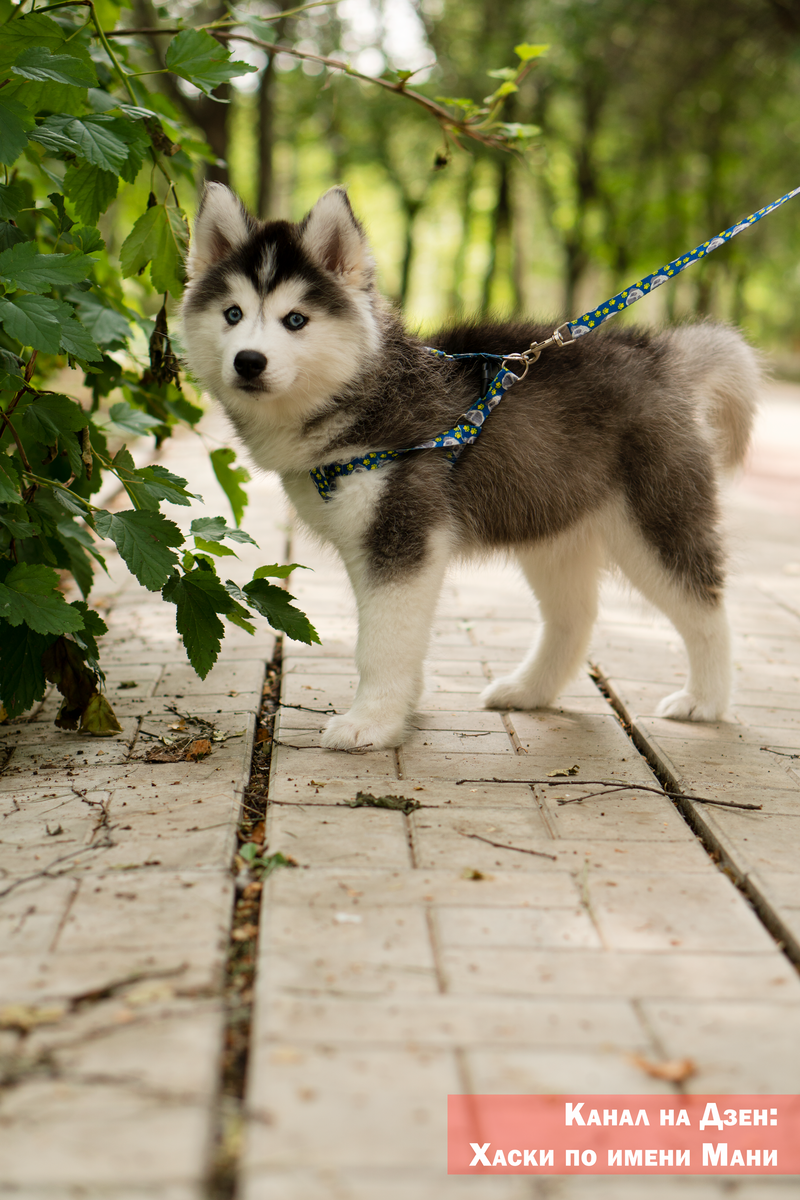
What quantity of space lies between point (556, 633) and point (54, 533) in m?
2.00

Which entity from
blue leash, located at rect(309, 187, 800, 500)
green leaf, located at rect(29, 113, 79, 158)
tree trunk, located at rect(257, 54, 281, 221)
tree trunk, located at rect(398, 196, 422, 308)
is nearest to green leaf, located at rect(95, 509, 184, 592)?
blue leash, located at rect(309, 187, 800, 500)

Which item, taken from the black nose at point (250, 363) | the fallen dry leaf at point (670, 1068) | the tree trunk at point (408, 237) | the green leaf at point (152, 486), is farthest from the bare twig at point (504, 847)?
the tree trunk at point (408, 237)

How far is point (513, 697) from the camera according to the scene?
4234mm

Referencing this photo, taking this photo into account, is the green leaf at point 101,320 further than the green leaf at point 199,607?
Yes

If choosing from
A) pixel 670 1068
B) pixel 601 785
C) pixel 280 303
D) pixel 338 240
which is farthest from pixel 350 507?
pixel 670 1068

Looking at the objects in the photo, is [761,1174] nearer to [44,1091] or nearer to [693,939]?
[693,939]

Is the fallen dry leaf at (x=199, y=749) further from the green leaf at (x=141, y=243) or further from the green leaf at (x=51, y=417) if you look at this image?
the green leaf at (x=141, y=243)

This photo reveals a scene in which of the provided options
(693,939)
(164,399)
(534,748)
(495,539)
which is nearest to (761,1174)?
(693,939)

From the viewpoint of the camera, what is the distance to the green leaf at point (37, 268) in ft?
9.66

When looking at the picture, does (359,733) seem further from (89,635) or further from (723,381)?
(723,381)

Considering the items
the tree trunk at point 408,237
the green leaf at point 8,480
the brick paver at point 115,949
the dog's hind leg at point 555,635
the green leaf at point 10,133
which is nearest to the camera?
the brick paver at point 115,949

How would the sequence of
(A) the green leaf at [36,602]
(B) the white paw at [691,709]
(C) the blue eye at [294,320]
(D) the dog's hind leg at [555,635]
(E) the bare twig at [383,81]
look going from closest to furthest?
(A) the green leaf at [36,602]
(C) the blue eye at [294,320]
(E) the bare twig at [383,81]
(B) the white paw at [691,709]
(D) the dog's hind leg at [555,635]

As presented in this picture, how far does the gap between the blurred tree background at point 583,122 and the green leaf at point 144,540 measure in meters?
9.75

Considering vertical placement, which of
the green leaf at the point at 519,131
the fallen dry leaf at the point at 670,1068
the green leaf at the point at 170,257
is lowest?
the fallen dry leaf at the point at 670,1068
